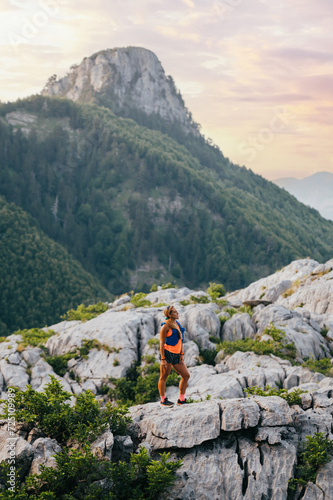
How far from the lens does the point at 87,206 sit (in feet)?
457

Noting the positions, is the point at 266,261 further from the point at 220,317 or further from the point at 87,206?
the point at 220,317

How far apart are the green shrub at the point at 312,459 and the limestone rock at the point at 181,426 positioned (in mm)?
2405

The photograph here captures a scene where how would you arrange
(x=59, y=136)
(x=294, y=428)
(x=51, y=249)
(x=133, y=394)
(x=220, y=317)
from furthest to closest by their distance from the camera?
1. (x=59, y=136)
2. (x=51, y=249)
3. (x=220, y=317)
4. (x=133, y=394)
5. (x=294, y=428)

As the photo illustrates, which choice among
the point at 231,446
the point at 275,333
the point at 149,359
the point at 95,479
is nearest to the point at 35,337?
the point at 149,359

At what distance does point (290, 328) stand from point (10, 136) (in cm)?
12994

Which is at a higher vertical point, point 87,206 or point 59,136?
point 59,136

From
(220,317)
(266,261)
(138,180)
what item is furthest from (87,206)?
(220,317)

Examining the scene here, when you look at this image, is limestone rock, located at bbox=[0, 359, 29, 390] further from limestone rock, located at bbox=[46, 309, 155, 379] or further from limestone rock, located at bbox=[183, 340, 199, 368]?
limestone rock, located at bbox=[183, 340, 199, 368]

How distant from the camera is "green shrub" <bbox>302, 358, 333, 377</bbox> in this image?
66.6 ft

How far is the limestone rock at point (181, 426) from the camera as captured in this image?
11.5m

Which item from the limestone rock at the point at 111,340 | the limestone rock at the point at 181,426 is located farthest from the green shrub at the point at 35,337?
the limestone rock at the point at 181,426

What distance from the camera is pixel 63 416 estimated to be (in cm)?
1163

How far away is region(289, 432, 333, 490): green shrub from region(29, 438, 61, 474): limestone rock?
249 inches

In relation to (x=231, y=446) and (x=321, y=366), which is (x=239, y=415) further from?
(x=321, y=366)
